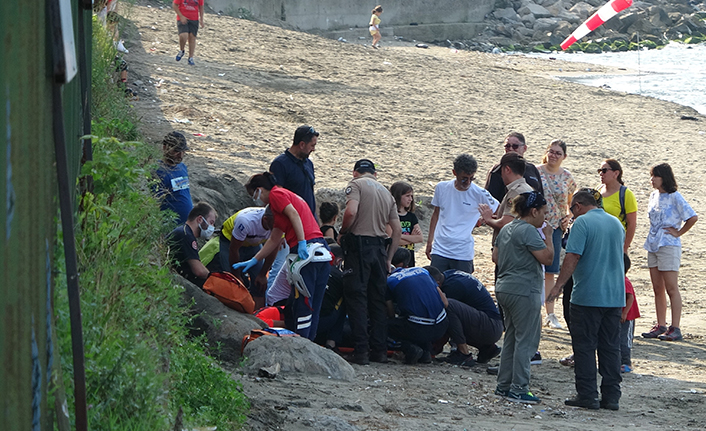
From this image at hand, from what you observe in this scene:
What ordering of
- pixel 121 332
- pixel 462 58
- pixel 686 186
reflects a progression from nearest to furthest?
1. pixel 121 332
2. pixel 686 186
3. pixel 462 58

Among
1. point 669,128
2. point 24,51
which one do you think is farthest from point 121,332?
point 669,128

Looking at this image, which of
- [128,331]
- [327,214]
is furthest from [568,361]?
[128,331]

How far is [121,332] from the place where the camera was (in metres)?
3.50

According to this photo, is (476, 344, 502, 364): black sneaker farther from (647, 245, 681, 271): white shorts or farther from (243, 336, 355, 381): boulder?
(647, 245, 681, 271): white shorts

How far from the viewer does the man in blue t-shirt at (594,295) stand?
18.7 feet

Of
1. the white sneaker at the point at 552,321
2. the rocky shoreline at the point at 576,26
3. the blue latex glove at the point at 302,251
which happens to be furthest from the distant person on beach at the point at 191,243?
the rocky shoreline at the point at 576,26

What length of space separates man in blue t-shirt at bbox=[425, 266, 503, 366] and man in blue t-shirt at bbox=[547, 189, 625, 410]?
1087 millimetres

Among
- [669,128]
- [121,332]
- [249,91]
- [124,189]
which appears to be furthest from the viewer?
[669,128]

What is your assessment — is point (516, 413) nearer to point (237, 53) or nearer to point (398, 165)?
point (398, 165)

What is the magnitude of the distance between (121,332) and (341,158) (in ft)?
32.0

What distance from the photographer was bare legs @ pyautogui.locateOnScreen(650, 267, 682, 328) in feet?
25.0

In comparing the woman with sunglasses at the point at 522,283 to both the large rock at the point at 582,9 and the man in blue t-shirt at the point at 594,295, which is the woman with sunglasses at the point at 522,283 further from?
the large rock at the point at 582,9

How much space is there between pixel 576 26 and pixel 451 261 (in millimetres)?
41120

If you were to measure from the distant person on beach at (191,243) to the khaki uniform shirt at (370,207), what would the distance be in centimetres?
127
